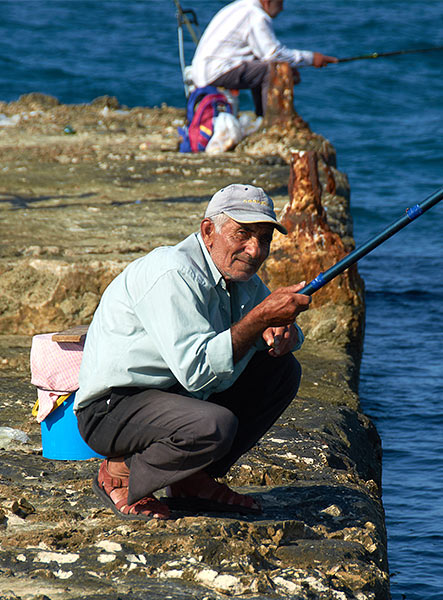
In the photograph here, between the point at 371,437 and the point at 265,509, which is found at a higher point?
the point at 265,509

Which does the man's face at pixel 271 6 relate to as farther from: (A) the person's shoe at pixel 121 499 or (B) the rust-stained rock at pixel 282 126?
(A) the person's shoe at pixel 121 499

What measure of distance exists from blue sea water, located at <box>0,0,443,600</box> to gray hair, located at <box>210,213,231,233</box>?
1.96m

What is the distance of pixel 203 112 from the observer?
8.95 metres

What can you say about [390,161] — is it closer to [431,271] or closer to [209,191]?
[431,271]

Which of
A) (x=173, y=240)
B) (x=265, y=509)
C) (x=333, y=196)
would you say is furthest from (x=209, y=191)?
(x=265, y=509)

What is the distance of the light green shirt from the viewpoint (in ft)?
9.13

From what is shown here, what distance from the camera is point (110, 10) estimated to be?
2683cm

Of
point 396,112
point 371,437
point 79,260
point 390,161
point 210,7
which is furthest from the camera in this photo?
point 210,7

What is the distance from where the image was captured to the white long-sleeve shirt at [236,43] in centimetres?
899

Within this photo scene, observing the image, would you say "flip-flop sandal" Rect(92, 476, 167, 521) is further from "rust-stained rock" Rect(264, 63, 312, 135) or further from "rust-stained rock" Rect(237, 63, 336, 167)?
"rust-stained rock" Rect(264, 63, 312, 135)

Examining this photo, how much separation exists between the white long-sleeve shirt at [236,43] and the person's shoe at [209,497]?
6456 millimetres

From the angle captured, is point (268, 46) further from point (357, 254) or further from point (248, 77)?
point (357, 254)

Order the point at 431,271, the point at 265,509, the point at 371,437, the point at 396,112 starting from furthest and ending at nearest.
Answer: the point at 396,112 < the point at 431,271 < the point at 371,437 < the point at 265,509

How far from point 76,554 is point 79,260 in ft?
9.31
